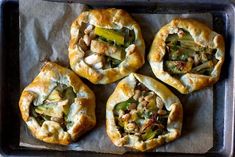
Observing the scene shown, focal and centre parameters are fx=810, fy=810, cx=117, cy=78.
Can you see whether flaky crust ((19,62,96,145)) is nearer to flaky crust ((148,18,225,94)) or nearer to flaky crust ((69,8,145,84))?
flaky crust ((69,8,145,84))

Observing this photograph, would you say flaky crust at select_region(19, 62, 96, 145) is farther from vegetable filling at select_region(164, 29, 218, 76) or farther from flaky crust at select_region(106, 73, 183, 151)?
vegetable filling at select_region(164, 29, 218, 76)

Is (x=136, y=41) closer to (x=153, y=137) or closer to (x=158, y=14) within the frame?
(x=158, y=14)

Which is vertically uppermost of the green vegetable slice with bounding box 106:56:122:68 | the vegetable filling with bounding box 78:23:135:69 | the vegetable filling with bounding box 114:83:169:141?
the vegetable filling with bounding box 78:23:135:69

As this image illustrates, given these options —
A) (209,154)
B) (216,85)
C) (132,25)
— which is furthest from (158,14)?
(209,154)

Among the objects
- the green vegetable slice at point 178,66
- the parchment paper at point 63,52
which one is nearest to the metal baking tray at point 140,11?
the parchment paper at point 63,52

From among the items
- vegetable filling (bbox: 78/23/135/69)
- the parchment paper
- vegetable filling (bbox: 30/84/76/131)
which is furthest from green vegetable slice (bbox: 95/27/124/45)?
vegetable filling (bbox: 30/84/76/131)

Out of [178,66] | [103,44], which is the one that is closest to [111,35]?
[103,44]

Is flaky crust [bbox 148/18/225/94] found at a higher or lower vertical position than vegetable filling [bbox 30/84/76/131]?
higher
